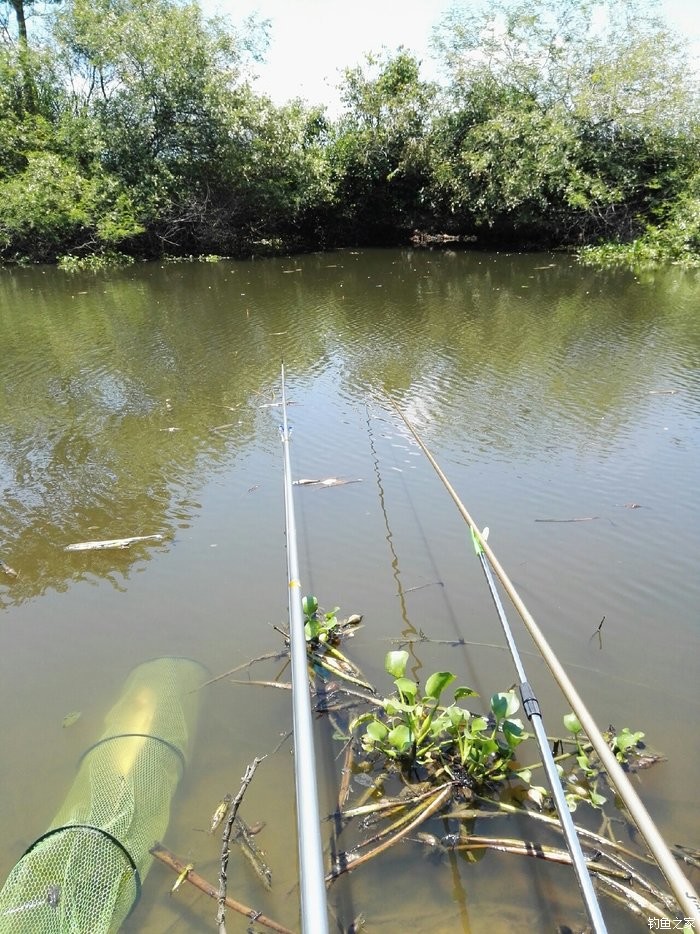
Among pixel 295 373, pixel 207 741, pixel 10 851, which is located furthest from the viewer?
pixel 295 373

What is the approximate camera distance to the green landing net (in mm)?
1944

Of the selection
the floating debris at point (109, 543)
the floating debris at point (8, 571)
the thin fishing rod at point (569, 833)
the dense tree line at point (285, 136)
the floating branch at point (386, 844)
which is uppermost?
the dense tree line at point (285, 136)

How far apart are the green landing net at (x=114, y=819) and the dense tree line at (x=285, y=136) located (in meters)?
18.7

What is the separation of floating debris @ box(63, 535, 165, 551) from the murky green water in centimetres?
9

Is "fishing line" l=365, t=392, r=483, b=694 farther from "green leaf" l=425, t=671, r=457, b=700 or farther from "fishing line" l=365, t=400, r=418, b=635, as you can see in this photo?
"green leaf" l=425, t=671, r=457, b=700

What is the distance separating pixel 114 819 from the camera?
229 cm

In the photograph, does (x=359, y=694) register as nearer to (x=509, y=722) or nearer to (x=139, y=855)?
(x=509, y=722)

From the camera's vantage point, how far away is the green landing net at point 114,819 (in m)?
1.94

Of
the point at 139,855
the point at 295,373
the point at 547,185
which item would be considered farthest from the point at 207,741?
the point at 547,185

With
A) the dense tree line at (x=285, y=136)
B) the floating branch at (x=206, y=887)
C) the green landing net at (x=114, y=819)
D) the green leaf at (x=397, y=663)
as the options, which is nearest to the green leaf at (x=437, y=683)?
the green leaf at (x=397, y=663)

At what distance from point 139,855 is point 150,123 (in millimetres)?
21695

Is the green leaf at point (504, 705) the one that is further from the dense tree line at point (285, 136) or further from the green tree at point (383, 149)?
the green tree at point (383, 149)

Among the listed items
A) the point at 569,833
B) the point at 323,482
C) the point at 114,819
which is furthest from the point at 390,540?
the point at 569,833

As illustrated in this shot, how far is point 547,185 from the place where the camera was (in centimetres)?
2002
